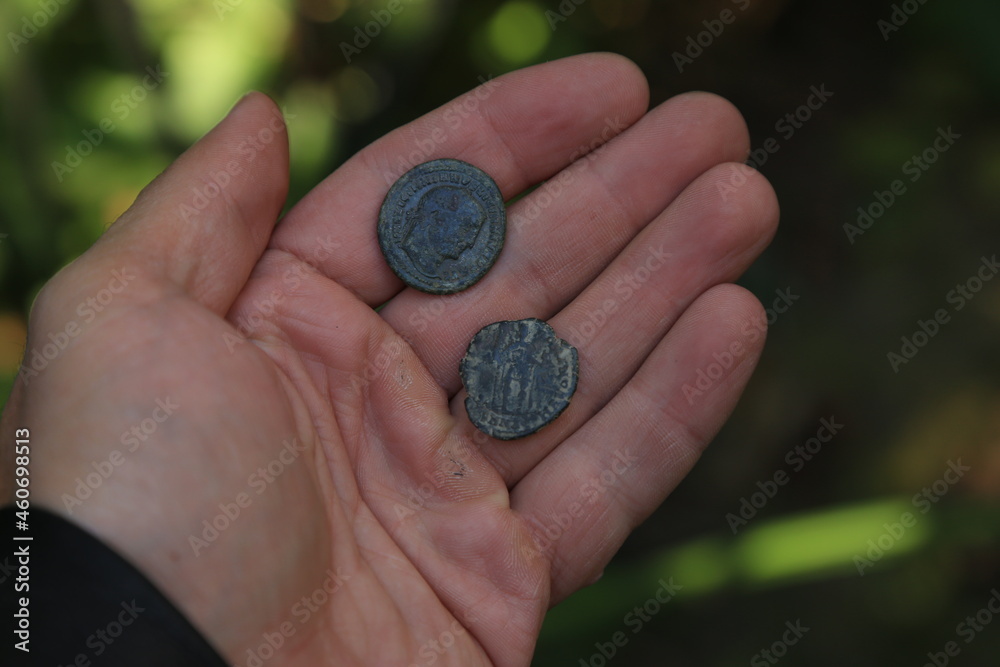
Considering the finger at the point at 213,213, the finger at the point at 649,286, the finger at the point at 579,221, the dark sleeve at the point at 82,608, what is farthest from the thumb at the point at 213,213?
the finger at the point at 649,286

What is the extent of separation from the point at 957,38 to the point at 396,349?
11.1ft

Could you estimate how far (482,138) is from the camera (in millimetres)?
3244

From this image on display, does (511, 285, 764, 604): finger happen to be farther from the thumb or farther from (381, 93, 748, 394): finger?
the thumb

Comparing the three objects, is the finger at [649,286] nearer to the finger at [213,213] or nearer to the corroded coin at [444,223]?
the corroded coin at [444,223]

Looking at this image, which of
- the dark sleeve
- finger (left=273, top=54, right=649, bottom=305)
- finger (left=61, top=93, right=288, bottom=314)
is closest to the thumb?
finger (left=61, top=93, right=288, bottom=314)

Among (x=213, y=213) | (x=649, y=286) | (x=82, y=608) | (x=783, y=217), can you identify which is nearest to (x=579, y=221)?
(x=649, y=286)

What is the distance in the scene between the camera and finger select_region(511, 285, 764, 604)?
2.90 metres

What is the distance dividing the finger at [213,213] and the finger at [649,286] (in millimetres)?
979

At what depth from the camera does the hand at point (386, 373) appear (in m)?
Result: 2.30

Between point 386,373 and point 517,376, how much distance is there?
498 millimetres

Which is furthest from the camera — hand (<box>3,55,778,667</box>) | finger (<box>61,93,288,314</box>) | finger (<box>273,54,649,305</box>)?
finger (<box>273,54,649,305</box>)

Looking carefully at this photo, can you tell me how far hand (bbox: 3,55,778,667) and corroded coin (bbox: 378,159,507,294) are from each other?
0.07 metres

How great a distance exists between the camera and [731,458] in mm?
4340

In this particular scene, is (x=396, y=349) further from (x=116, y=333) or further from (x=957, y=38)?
(x=957, y=38)
